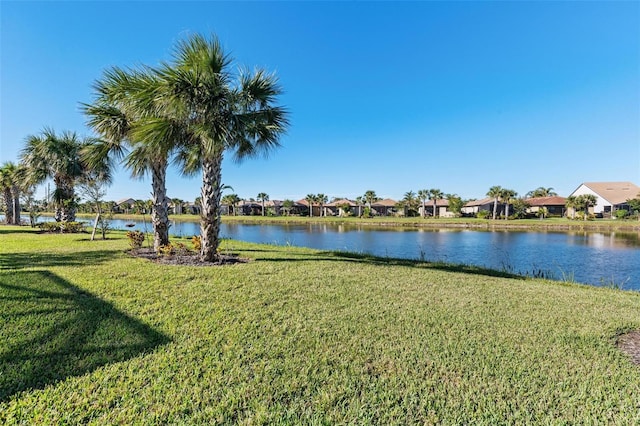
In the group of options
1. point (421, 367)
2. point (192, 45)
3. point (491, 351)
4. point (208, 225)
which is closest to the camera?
point (421, 367)

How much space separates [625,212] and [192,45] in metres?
62.7

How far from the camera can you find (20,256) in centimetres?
844

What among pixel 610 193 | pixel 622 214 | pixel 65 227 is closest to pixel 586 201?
pixel 622 214

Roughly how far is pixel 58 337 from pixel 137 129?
5.85 m

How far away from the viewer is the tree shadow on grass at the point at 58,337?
2.74 meters

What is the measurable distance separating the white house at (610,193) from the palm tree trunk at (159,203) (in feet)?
220

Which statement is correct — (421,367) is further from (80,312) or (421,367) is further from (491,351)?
(80,312)

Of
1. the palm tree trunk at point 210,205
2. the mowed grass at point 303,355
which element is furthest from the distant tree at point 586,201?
the palm tree trunk at point 210,205

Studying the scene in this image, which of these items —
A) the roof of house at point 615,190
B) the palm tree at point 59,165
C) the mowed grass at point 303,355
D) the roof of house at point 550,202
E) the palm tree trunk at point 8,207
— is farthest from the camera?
the roof of house at point 550,202

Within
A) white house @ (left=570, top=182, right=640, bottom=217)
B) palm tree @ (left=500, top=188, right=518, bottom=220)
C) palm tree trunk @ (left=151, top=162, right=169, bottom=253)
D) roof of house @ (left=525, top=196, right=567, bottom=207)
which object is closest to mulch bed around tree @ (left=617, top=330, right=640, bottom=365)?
palm tree trunk @ (left=151, top=162, right=169, bottom=253)

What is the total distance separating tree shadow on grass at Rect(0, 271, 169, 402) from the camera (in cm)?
274

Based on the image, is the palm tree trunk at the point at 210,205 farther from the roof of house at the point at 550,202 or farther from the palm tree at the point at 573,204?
the roof of house at the point at 550,202

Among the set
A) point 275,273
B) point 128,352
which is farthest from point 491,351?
point 275,273

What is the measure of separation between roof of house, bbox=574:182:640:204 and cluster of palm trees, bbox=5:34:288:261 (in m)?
67.5
